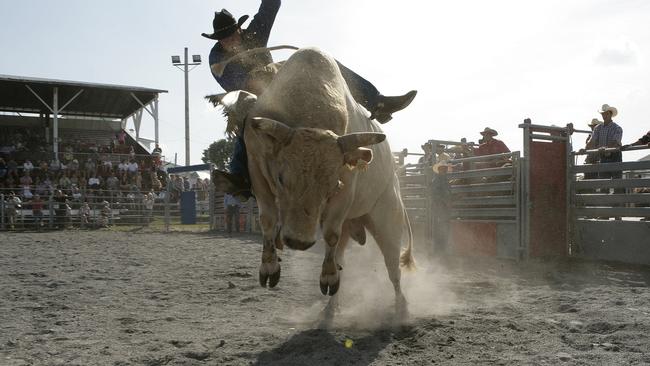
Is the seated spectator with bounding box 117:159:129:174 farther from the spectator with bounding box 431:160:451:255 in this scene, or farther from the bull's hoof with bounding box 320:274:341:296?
the bull's hoof with bounding box 320:274:341:296

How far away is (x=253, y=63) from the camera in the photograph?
495cm

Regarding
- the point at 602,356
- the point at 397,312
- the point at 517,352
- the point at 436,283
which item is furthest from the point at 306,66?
the point at 436,283

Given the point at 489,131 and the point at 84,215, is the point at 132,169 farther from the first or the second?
the point at 489,131

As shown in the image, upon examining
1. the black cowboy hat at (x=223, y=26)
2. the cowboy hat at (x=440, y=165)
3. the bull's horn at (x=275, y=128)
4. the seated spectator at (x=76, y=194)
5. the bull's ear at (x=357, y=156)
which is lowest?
the seated spectator at (x=76, y=194)

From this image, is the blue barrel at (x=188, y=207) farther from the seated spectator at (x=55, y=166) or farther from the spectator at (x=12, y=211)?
the seated spectator at (x=55, y=166)

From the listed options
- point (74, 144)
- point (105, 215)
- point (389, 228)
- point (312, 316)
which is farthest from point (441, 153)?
point (74, 144)

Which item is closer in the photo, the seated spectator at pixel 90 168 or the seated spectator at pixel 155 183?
the seated spectator at pixel 90 168

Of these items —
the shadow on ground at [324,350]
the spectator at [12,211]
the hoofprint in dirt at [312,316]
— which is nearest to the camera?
the shadow on ground at [324,350]

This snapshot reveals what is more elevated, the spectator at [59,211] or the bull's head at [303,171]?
the bull's head at [303,171]

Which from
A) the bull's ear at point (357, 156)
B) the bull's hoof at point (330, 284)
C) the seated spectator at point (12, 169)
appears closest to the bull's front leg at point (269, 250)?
the bull's hoof at point (330, 284)

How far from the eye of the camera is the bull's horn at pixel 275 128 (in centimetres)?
346

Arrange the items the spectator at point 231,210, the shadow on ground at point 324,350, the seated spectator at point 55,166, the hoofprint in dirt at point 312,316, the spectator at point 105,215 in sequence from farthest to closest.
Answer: the seated spectator at point 55,166
the spectator at point 105,215
the spectator at point 231,210
the hoofprint in dirt at point 312,316
the shadow on ground at point 324,350

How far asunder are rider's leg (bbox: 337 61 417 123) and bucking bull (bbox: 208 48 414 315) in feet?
0.94

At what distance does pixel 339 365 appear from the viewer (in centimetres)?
319
